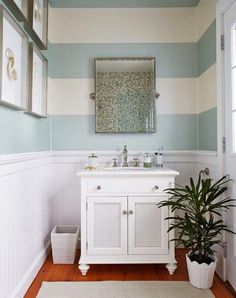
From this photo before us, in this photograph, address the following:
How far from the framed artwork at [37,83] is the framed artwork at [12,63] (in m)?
0.09

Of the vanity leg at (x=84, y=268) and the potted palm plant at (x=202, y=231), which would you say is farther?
the vanity leg at (x=84, y=268)

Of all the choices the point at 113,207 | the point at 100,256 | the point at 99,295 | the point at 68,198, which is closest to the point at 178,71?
the point at 113,207

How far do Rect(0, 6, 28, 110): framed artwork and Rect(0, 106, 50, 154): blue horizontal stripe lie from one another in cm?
8

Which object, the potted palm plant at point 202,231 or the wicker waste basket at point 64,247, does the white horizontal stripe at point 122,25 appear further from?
the wicker waste basket at point 64,247

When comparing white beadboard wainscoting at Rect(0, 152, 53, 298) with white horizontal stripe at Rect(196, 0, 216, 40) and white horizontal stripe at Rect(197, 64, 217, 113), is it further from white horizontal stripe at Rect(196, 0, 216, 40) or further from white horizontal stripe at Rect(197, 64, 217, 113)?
white horizontal stripe at Rect(196, 0, 216, 40)

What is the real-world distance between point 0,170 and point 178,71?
195 cm

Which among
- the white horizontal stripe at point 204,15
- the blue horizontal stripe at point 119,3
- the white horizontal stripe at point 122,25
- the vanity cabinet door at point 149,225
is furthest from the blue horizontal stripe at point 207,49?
the vanity cabinet door at point 149,225

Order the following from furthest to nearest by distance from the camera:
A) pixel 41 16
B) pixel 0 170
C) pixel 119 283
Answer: pixel 41 16 < pixel 119 283 < pixel 0 170

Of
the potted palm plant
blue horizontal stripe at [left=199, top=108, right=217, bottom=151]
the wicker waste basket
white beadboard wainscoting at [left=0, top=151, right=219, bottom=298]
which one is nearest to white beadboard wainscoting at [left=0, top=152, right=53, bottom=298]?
white beadboard wainscoting at [left=0, top=151, right=219, bottom=298]

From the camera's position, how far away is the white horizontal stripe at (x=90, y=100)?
8.03 feet

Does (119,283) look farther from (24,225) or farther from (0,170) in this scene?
(0,170)

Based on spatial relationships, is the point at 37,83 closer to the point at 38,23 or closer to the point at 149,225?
the point at 38,23

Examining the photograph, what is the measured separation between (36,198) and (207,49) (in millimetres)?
2040

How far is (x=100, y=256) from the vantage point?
6.27 ft
